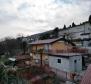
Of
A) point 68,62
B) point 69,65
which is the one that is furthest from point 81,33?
point 69,65

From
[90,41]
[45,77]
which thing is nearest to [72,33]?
[90,41]

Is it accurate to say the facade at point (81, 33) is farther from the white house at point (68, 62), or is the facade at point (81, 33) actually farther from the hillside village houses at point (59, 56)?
the white house at point (68, 62)

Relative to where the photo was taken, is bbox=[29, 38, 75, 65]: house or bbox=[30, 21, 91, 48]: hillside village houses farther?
bbox=[30, 21, 91, 48]: hillside village houses

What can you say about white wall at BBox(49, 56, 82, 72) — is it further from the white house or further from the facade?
the facade

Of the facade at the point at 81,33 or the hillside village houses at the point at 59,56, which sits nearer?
the hillside village houses at the point at 59,56

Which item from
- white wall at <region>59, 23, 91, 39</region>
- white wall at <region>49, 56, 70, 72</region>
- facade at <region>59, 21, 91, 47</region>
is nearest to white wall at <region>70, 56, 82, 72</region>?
white wall at <region>49, 56, 70, 72</region>

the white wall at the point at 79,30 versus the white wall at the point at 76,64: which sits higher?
the white wall at the point at 79,30

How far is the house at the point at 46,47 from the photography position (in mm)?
31789

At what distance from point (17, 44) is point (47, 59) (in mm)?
25659

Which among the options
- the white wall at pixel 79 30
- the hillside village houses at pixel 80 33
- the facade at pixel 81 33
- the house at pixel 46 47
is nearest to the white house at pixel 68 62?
the house at pixel 46 47

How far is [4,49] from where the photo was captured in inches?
2050

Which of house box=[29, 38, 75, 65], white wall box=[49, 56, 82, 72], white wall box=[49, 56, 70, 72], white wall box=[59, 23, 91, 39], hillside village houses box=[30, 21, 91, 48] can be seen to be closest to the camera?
white wall box=[49, 56, 82, 72]

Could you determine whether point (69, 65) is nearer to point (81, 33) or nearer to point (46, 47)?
point (46, 47)

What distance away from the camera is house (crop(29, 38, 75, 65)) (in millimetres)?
31789
